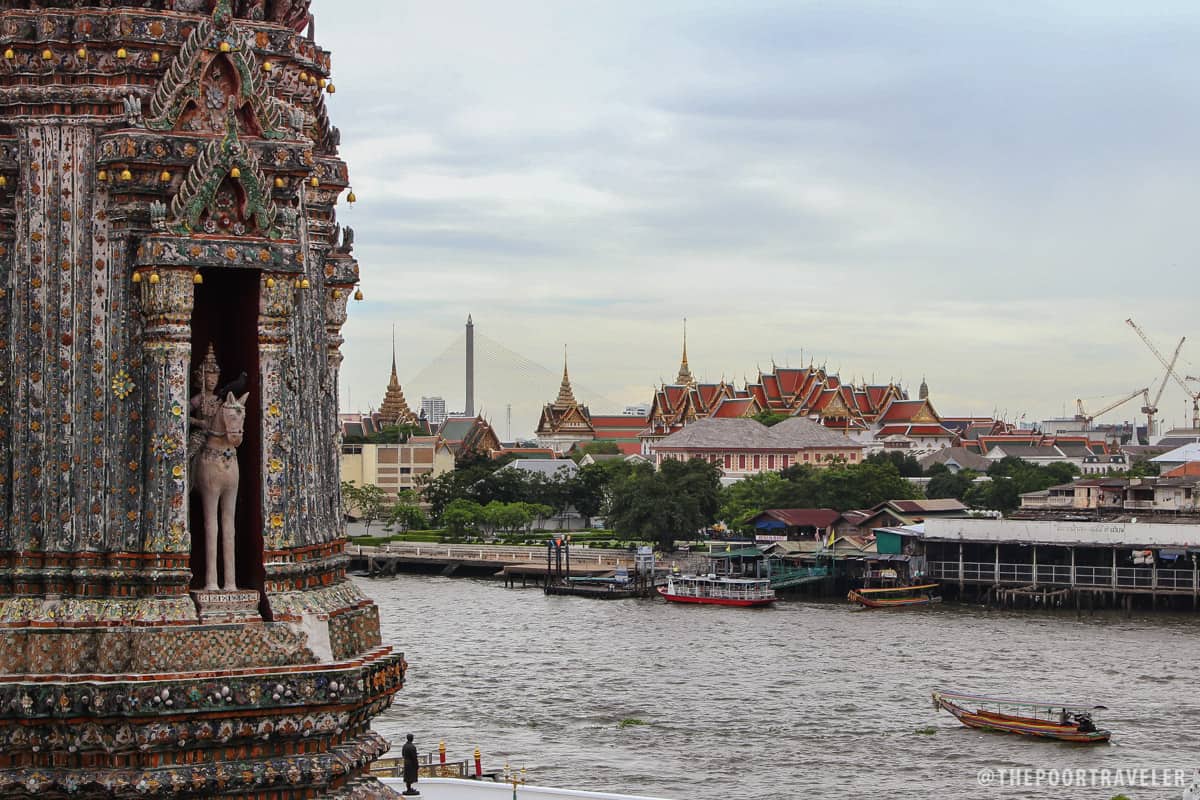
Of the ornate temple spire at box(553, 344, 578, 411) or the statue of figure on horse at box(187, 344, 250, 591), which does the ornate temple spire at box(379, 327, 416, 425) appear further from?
the statue of figure on horse at box(187, 344, 250, 591)

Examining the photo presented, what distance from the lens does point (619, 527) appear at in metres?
74.5

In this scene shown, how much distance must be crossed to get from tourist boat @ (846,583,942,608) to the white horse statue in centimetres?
5327

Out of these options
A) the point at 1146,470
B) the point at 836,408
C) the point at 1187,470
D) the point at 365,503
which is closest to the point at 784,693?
the point at 365,503

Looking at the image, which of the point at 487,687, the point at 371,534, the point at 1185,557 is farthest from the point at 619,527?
A: the point at 487,687

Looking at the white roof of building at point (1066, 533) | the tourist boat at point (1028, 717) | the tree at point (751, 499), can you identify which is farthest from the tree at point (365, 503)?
the tourist boat at point (1028, 717)

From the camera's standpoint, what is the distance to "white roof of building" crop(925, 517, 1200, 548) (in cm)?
6016

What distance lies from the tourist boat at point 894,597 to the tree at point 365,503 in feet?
93.2

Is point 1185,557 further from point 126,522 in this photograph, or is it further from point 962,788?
point 126,522

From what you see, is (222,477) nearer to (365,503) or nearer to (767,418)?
(365,503)

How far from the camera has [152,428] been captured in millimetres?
6484

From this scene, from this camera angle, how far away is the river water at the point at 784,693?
3044 cm

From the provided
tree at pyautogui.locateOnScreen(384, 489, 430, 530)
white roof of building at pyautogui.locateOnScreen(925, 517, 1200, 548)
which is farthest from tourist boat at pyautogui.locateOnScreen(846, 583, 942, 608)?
tree at pyautogui.locateOnScreen(384, 489, 430, 530)

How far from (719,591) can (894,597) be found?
5.30 m

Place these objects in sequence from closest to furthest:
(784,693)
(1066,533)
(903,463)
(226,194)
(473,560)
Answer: (226,194) < (784,693) < (1066,533) < (473,560) < (903,463)
